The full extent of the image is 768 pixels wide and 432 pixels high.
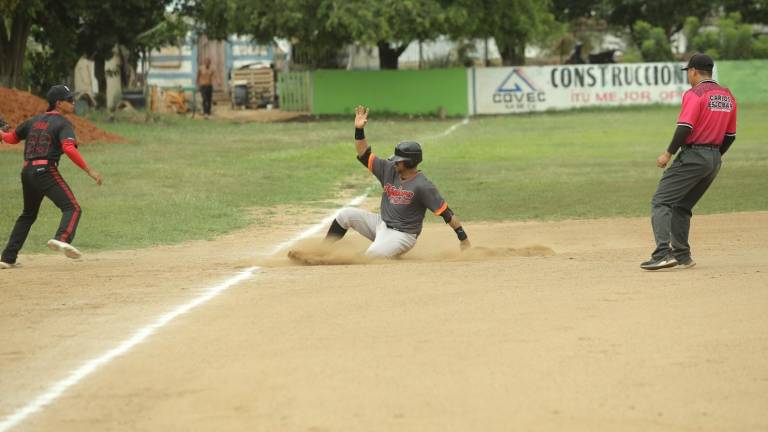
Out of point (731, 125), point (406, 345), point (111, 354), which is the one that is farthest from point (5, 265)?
point (731, 125)

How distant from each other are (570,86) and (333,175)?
2890cm

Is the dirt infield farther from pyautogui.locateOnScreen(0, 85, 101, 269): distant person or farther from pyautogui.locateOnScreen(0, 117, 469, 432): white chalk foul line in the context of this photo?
pyautogui.locateOnScreen(0, 85, 101, 269): distant person

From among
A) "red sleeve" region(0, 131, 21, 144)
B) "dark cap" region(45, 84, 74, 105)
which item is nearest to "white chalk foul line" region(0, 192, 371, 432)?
"dark cap" region(45, 84, 74, 105)

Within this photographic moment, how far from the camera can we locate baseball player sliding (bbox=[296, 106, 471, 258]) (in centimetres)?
1243

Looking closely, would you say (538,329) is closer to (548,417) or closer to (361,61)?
(548,417)

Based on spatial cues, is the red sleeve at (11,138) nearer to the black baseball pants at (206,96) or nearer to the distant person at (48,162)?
the distant person at (48,162)

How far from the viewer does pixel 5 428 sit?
6520 mm

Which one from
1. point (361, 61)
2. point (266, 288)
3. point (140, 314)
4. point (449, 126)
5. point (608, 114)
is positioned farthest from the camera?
point (361, 61)

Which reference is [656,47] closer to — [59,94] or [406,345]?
[59,94]

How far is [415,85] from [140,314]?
136ft

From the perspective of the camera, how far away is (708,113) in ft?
36.1

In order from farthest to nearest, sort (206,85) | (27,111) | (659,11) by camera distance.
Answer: (659,11) → (206,85) → (27,111)

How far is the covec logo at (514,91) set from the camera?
50.3 metres

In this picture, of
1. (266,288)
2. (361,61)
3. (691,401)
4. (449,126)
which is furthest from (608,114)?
(691,401)
